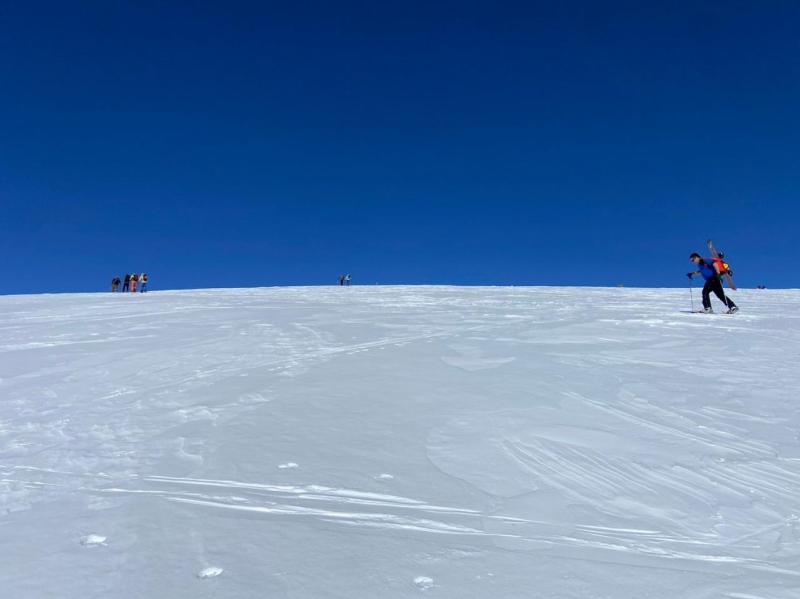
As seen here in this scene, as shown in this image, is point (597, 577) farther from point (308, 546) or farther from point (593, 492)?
point (308, 546)

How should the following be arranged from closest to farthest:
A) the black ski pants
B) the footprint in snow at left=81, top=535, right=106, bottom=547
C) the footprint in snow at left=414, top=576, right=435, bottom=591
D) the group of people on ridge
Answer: the footprint in snow at left=414, top=576, right=435, bottom=591 → the footprint in snow at left=81, top=535, right=106, bottom=547 → the black ski pants → the group of people on ridge

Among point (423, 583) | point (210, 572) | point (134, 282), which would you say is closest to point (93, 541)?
point (210, 572)

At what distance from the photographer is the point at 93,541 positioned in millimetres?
2662

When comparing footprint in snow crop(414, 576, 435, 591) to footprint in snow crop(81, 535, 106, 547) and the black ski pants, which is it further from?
the black ski pants

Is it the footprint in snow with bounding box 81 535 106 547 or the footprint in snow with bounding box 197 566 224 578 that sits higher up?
the footprint in snow with bounding box 81 535 106 547

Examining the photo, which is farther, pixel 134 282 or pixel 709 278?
pixel 134 282

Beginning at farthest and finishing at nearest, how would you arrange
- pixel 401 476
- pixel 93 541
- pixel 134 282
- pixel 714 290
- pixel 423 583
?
pixel 134 282
pixel 714 290
pixel 401 476
pixel 93 541
pixel 423 583

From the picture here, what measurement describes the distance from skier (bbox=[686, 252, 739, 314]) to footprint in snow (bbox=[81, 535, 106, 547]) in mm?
13978

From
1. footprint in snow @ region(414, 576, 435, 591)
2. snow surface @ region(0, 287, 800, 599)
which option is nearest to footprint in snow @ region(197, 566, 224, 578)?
snow surface @ region(0, 287, 800, 599)

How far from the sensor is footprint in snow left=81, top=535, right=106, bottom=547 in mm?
2633

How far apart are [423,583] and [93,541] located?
5.14 ft

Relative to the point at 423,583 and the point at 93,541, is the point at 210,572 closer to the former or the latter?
the point at 93,541

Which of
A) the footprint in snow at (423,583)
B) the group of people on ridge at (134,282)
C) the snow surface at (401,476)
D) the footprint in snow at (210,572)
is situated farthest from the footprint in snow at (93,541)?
the group of people on ridge at (134,282)

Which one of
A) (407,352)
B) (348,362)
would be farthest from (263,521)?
(407,352)
